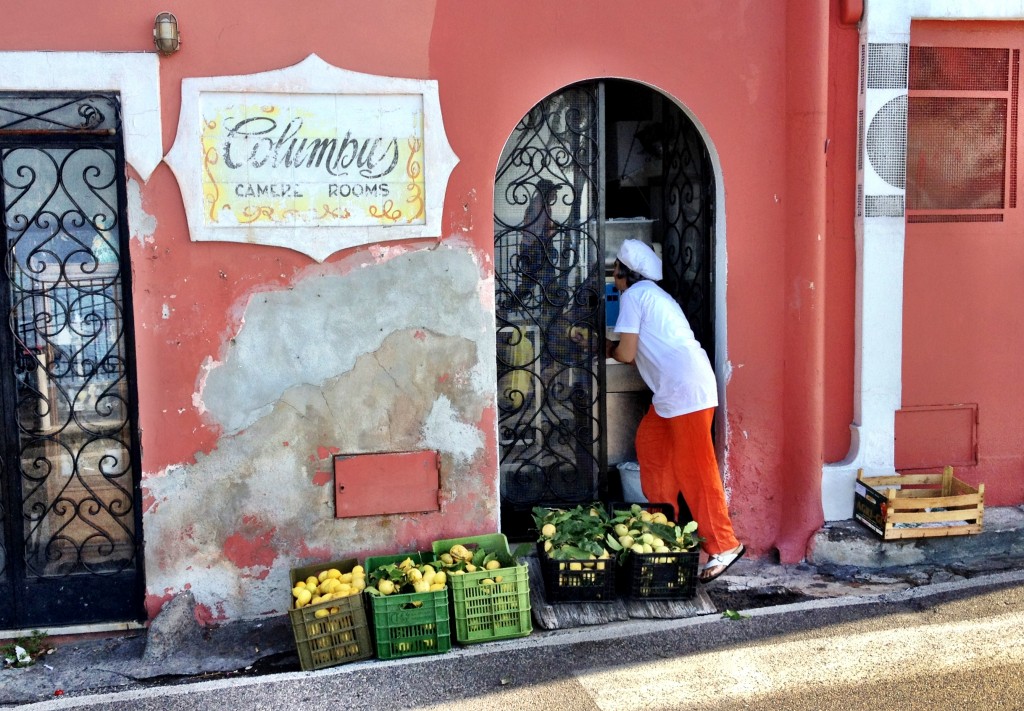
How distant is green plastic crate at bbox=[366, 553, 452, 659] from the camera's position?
15.8 ft

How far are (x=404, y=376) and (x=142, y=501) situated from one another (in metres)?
1.59

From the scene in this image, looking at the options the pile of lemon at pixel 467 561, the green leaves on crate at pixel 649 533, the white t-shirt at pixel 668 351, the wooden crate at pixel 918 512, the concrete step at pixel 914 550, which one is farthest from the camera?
the concrete step at pixel 914 550

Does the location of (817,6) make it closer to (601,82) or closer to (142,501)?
(601,82)

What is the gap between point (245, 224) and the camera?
5238mm

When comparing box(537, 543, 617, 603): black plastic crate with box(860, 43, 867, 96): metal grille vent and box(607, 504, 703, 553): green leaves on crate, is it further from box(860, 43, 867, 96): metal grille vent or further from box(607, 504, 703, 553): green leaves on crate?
box(860, 43, 867, 96): metal grille vent

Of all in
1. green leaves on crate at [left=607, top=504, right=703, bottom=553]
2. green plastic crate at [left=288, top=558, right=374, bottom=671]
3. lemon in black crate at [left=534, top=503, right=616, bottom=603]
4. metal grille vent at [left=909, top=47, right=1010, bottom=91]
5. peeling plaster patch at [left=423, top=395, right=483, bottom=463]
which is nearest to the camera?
green plastic crate at [left=288, top=558, right=374, bottom=671]

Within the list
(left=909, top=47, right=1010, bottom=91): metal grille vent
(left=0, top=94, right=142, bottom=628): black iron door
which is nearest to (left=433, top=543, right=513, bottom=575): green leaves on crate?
(left=0, top=94, right=142, bottom=628): black iron door

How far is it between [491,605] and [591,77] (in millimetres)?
3057

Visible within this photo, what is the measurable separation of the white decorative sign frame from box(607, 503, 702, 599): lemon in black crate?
6.84ft

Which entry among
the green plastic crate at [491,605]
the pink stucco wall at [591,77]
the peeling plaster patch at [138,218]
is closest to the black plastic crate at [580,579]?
the green plastic crate at [491,605]

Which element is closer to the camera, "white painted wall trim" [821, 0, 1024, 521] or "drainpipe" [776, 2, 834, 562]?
"drainpipe" [776, 2, 834, 562]

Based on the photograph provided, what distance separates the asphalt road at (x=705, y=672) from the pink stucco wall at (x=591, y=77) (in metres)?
0.90

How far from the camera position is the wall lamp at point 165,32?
4988 millimetres

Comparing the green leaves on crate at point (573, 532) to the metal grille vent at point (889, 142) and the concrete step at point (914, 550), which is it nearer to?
the concrete step at point (914, 550)
